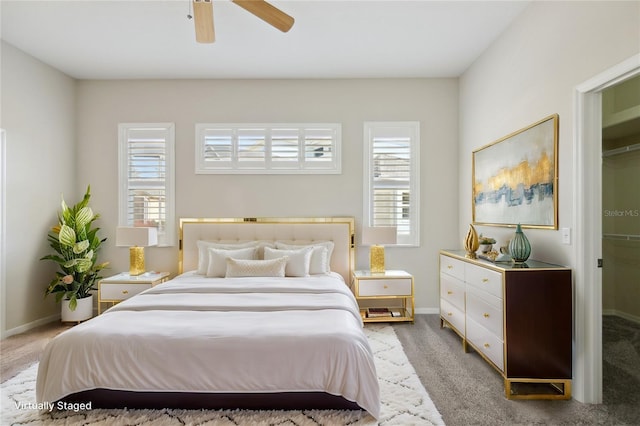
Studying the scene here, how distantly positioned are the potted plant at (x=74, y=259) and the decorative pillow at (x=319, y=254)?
7.31 feet

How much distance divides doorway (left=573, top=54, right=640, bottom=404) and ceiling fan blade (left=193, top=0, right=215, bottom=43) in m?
2.47

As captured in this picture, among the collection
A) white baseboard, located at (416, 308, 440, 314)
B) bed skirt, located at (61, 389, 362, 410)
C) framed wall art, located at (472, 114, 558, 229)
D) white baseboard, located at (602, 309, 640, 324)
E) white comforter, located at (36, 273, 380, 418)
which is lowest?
white baseboard, located at (416, 308, 440, 314)

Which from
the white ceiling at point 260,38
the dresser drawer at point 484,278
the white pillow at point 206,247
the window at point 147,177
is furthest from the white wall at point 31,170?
the dresser drawer at point 484,278

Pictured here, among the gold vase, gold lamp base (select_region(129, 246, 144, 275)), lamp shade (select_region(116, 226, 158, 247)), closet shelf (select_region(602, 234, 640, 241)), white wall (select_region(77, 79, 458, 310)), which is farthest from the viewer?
white wall (select_region(77, 79, 458, 310))

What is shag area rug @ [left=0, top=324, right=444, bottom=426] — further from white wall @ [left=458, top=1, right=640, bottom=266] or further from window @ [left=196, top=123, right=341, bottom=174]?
window @ [left=196, top=123, right=341, bottom=174]

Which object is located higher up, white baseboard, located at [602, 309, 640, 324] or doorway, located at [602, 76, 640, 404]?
doorway, located at [602, 76, 640, 404]

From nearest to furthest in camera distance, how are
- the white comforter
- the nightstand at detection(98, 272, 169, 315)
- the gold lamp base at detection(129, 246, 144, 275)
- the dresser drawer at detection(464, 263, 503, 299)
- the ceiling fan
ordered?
the white comforter, the ceiling fan, the dresser drawer at detection(464, 263, 503, 299), the nightstand at detection(98, 272, 169, 315), the gold lamp base at detection(129, 246, 144, 275)

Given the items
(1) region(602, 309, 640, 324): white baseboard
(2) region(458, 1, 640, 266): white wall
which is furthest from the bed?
(1) region(602, 309, 640, 324): white baseboard

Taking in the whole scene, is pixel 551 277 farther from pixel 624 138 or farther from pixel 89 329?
pixel 89 329

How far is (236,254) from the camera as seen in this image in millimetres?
3848

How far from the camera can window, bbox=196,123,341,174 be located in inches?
173

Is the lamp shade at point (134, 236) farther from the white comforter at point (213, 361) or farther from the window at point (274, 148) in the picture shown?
the white comforter at point (213, 361)

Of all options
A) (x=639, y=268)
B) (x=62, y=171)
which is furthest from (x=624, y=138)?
(x=62, y=171)

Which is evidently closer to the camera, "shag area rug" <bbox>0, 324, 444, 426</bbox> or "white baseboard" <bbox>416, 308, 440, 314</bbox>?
"shag area rug" <bbox>0, 324, 444, 426</bbox>
